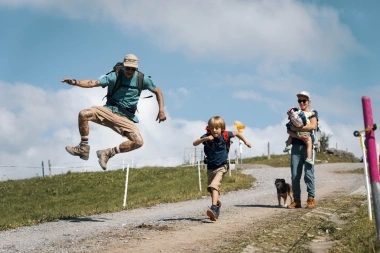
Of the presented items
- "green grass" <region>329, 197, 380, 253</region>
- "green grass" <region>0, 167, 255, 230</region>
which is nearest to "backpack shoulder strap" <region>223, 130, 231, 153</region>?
"green grass" <region>329, 197, 380, 253</region>

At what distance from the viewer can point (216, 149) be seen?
1010cm

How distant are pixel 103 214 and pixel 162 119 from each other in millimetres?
3133

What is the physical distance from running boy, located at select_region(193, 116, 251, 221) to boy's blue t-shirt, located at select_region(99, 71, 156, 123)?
1.34 m

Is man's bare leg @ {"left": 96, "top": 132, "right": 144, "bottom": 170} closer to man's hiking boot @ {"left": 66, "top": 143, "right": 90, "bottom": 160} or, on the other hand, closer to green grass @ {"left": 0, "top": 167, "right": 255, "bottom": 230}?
man's hiking boot @ {"left": 66, "top": 143, "right": 90, "bottom": 160}

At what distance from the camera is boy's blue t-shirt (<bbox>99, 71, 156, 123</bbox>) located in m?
10.0

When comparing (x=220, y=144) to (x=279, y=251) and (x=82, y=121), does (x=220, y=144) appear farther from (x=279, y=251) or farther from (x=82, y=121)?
(x=279, y=251)

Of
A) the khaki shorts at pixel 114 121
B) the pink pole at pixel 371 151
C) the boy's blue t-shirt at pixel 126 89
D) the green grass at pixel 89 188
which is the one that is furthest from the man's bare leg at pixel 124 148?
the green grass at pixel 89 188

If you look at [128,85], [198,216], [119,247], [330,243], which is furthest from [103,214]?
[330,243]

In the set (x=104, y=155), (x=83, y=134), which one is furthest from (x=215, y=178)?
(x=83, y=134)

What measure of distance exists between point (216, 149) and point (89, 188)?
77.3 ft

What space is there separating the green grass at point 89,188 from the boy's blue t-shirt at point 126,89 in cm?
1445

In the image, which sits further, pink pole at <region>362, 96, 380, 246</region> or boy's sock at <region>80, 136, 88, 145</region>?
boy's sock at <region>80, 136, 88, 145</region>

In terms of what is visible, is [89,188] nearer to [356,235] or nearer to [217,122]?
[217,122]

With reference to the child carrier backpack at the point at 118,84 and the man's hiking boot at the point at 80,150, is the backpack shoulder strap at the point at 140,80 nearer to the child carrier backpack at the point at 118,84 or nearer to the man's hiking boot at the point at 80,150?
the child carrier backpack at the point at 118,84
